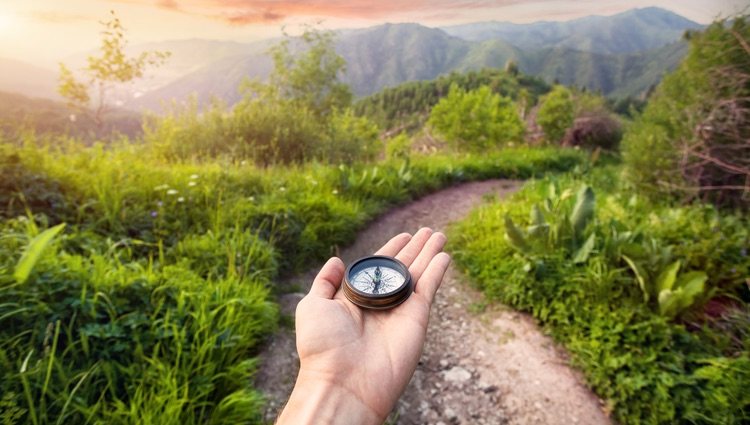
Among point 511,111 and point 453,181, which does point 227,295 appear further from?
point 511,111

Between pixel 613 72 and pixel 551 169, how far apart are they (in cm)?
12677

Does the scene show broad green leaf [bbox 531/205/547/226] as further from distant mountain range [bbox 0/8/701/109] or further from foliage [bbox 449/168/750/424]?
distant mountain range [bbox 0/8/701/109]

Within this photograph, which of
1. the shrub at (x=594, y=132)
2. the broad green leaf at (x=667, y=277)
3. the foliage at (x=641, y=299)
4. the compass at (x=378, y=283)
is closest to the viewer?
the compass at (x=378, y=283)

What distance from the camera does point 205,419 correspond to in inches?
83.8

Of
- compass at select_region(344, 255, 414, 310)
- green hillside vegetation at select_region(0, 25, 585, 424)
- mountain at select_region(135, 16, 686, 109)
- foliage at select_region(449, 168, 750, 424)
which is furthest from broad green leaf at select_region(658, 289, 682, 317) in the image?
mountain at select_region(135, 16, 686, 109)

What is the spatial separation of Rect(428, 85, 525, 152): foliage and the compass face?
11.8m

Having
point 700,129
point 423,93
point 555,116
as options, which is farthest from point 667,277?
point 423,93

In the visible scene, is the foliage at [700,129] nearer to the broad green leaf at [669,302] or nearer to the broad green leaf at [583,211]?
the broad green leaf at [583,211]

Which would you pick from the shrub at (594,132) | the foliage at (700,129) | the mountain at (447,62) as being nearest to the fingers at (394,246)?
the foliage at (700,129)

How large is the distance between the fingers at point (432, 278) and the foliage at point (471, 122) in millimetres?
11634

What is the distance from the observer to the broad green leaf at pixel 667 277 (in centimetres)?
296

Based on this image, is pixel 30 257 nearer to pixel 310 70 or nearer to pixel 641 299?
pixel 641 299

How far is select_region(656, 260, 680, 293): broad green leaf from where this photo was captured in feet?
9.71

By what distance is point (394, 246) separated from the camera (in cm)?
245
